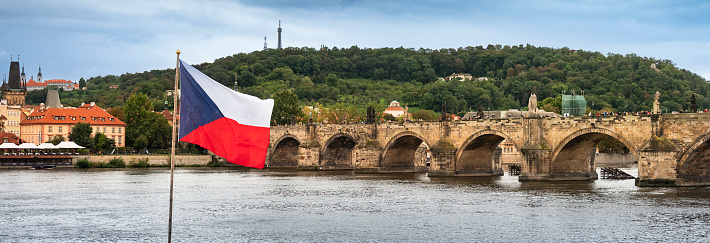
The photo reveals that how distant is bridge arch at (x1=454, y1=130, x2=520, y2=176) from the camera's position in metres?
52.6

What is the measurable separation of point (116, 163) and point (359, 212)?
48464mm

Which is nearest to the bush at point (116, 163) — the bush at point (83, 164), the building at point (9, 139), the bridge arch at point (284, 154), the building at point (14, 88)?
the bush at point (83, 164)

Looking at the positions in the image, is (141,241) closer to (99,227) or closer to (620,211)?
(99,227)

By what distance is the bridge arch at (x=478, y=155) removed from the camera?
52.6m

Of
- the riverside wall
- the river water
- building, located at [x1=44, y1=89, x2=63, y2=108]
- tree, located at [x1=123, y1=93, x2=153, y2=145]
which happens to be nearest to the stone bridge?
the river water

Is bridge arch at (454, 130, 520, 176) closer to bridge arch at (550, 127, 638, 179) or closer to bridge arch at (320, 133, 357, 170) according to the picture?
bridge arch at (550, 127, 638, 179)

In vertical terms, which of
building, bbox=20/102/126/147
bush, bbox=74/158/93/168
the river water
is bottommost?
the river water

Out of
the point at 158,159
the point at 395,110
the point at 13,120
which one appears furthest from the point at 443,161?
the point at 395,110

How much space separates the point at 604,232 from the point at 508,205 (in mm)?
8632

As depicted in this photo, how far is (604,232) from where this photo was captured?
25500 millimetres

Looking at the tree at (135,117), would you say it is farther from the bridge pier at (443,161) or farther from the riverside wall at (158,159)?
the bridge pier at (443,161)

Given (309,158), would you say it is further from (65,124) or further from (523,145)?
(65,124)

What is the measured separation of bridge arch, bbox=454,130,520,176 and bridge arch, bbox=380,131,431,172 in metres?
5.60

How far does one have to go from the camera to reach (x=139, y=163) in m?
75.6
